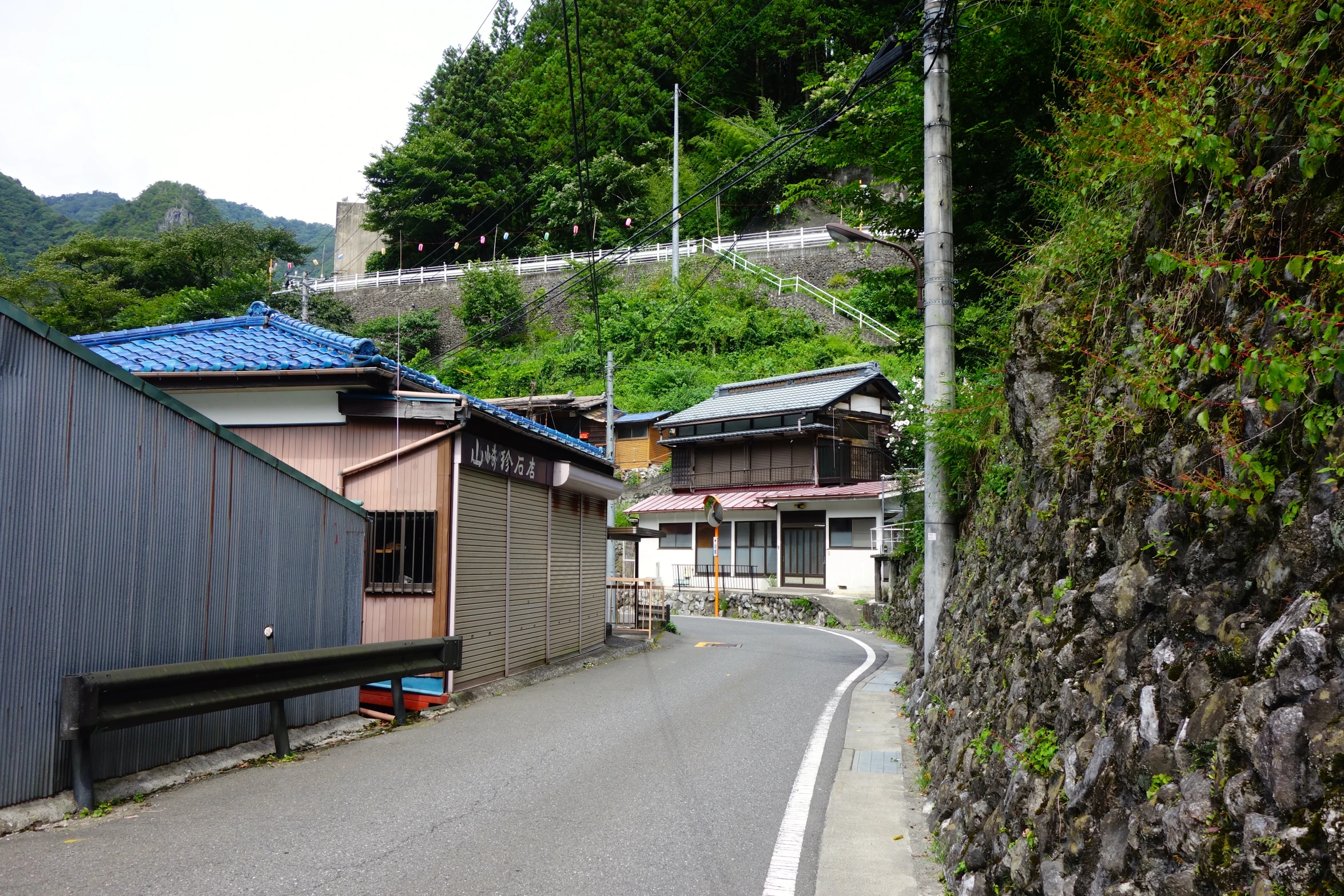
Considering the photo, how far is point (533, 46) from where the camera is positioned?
199 ft

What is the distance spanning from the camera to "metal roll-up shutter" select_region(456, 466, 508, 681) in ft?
38.4

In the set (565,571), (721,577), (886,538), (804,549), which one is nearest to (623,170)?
(721,577)

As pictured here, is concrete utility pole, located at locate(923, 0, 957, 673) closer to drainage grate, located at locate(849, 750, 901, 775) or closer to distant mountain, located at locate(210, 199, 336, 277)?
drainage grate, located at locate(849, 750, 901, 775)

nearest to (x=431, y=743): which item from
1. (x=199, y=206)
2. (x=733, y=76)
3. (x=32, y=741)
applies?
(x=32, y=741)

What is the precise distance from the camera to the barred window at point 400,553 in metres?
11.4

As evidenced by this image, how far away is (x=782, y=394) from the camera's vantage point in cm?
3850

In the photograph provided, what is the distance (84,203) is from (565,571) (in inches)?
5630

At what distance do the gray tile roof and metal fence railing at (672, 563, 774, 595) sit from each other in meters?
6.72

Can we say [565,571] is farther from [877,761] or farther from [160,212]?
[160,212]

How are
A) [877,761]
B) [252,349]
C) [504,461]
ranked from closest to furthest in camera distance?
[877,761], [252,349], [504,461]

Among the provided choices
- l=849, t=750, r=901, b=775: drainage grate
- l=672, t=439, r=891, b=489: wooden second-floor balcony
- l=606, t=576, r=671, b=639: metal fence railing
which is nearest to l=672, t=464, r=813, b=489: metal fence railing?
l=672, t=439, r=891, b=489: wooden second-floor balcony

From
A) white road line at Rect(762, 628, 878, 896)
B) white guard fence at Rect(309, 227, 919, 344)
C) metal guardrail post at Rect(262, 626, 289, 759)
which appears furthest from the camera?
white guard fence at Rect(309, 227, 919, 344)

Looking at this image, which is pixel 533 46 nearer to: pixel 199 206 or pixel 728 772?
pixel 199 206

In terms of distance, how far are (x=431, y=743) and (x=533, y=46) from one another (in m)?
61.6
